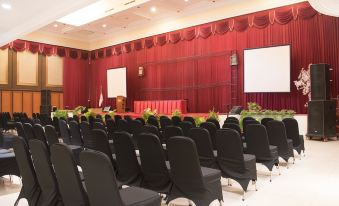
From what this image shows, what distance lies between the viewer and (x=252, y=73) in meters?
11.6

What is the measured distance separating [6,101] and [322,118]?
14.1 meters

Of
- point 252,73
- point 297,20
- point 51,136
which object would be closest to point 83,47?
point 252,73

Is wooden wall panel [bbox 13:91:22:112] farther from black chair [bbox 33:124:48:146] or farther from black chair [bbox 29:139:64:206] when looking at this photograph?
black chair [bbox 29:139:64:206]

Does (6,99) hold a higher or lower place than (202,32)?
lower

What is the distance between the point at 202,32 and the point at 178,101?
3.14m

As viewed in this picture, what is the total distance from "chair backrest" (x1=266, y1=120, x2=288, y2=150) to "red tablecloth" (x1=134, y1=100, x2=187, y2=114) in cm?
806

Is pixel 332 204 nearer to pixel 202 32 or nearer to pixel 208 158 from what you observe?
pixel 208 158

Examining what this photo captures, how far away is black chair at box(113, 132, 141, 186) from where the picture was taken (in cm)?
347

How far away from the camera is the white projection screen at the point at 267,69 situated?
1079cm

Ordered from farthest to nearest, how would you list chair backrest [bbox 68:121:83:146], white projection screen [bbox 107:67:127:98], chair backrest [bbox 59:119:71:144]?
white projection screen [bbox 107:67:127:98] < chair backrest [bbox 59:119:71:144] < chair backrest [bbox 68:121:83:146]

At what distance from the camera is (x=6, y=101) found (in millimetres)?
15453

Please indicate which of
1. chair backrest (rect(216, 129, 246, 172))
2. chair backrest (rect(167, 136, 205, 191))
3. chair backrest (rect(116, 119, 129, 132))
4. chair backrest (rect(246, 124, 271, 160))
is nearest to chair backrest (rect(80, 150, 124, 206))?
chair backrest (rect(167, 136, 205, 191))

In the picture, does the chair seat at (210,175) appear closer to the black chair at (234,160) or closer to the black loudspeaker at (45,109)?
the black chair at (234,160)

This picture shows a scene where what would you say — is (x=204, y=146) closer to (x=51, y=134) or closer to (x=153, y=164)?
(x=153, y=164)
